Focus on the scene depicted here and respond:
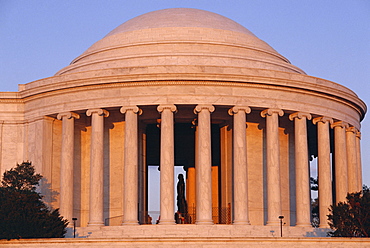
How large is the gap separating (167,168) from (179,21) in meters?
19.6

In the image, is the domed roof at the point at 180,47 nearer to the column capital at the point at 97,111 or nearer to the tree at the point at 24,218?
the column capital at the point at 97,111

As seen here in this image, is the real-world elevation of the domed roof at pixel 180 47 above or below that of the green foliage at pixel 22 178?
above

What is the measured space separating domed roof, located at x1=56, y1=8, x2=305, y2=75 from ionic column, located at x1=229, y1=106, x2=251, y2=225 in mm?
5500

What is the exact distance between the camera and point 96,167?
7144 centimetres

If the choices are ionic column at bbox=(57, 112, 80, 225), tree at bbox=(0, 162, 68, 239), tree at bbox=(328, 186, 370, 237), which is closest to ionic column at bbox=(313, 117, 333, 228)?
tree at bbox=(328, 186, 370, 237)

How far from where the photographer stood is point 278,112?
72500 millimetres

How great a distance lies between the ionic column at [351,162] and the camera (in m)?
79.9

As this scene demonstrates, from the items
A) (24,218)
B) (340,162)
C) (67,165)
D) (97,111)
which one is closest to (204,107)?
(97,111)

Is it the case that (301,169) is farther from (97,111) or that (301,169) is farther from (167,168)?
(97,111)

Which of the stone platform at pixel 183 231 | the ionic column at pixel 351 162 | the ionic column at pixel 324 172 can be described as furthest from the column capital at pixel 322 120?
the stone platform at pixel 183 231

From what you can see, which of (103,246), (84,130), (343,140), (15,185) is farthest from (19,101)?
(343,140)

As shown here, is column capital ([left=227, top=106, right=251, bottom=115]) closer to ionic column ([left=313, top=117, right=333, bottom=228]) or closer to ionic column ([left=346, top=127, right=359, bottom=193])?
ionic column ([left=313, top=117, right=333, bottom=228])

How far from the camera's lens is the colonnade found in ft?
228

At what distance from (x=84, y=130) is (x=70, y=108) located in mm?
5819
